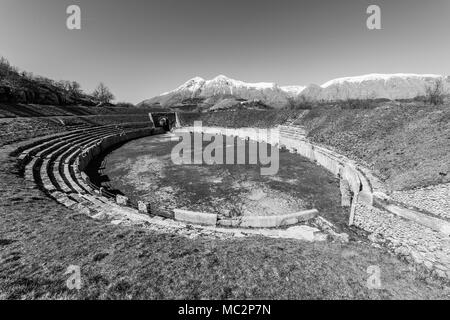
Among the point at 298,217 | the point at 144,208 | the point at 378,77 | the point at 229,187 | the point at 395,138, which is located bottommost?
the point at 298,217

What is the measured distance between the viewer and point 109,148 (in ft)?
90.0

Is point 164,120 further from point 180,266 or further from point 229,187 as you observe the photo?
point 180,266

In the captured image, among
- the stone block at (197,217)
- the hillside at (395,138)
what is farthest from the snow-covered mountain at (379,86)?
the stone block at (197,217)

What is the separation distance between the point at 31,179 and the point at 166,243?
34.8 feet

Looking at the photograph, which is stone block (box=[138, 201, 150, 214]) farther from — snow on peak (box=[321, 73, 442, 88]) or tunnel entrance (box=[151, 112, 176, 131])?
snow on peak (box=[321, 73, 442, 88])

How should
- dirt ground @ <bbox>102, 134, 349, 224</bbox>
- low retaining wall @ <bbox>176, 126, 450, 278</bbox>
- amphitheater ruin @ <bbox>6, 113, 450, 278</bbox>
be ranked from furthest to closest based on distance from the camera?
dirt ground @ <bbox>102, 134, 349, 224</bbox> < amphitheater ruin @ <bbox>6, 113, 450, 278</bbox> < low retaining wall @ <bbox>176, 126, 450, 278</bbox>

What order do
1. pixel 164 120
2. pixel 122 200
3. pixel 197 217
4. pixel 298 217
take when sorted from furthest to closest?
pixel 164 120 < pixel 122 200 < pixel 298 217 < pixel 197 217

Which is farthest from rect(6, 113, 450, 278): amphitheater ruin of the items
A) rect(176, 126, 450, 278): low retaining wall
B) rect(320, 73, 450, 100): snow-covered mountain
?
rect(320, 73, 450, 100): snow-covered mountain

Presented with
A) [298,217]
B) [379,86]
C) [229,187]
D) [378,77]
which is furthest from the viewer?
[378,77]

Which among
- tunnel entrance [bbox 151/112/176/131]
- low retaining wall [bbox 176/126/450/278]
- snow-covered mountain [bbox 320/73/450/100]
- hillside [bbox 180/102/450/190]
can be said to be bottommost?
low retaining wall [bbox 176/126/450/278]

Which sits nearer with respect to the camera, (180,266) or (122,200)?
(180,266)

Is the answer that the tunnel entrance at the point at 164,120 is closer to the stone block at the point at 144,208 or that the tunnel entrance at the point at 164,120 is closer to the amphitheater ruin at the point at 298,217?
the amphitheater ruin at the point at 298,217

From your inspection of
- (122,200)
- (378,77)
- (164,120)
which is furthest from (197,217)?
(378,77)

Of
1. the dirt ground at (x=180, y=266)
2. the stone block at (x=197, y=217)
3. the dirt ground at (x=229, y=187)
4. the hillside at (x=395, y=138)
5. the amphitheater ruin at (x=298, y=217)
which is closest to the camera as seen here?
the dirt ground at (x=180, y=266)
